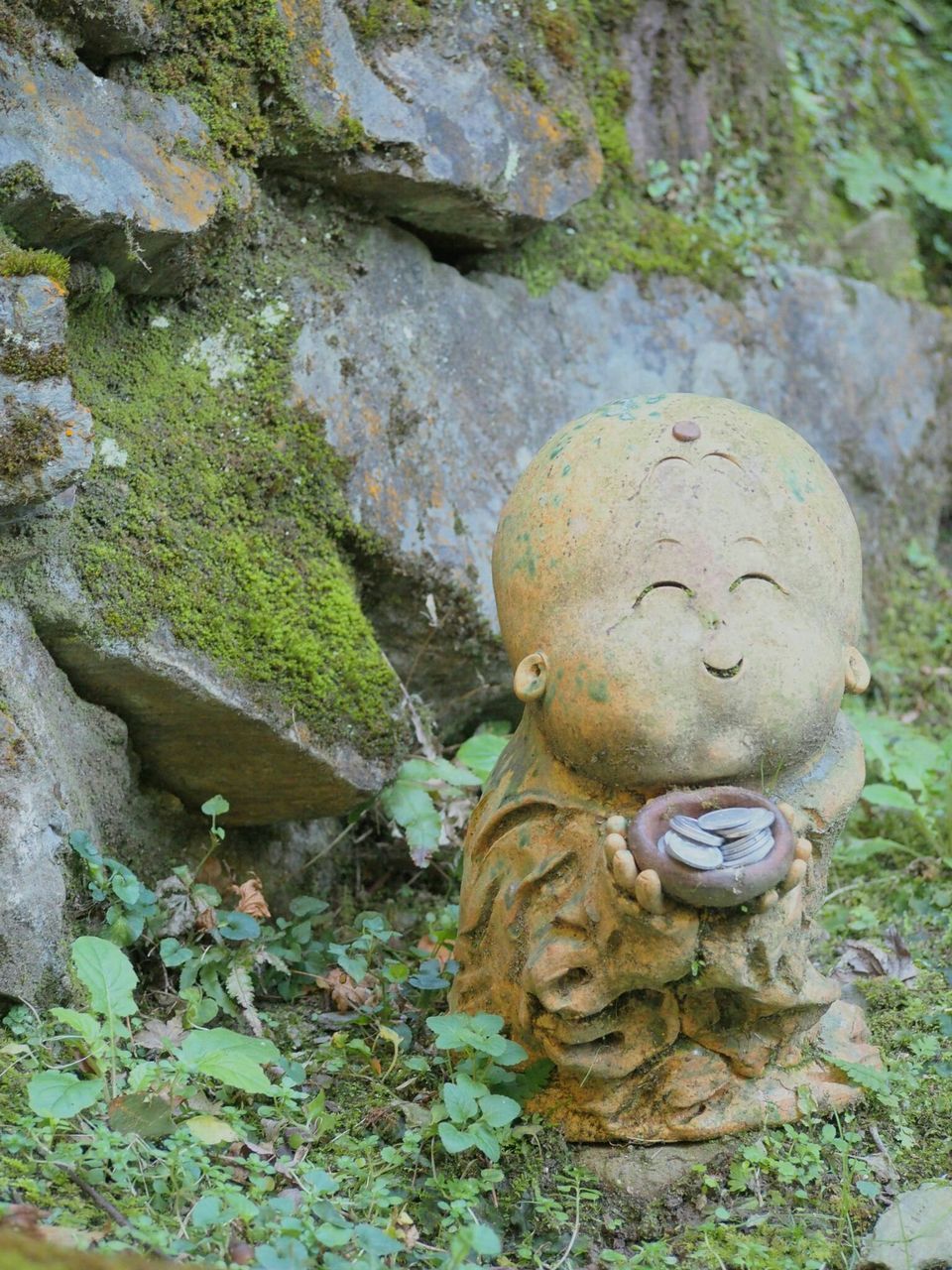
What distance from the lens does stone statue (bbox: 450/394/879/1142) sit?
3252 millimetres

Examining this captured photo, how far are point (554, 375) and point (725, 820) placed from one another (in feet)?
9.14

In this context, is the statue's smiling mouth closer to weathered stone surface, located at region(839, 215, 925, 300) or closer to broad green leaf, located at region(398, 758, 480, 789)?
broad green leaf, located at region(398, 758, 480, 789)

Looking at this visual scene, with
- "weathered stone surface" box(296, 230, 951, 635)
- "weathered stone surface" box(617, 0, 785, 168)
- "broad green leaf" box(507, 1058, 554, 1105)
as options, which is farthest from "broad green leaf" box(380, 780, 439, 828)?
"weathered stone surface" box(617, 0, 785, 168)

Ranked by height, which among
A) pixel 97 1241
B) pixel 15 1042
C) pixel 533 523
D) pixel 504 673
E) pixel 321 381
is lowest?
pixel 504 673

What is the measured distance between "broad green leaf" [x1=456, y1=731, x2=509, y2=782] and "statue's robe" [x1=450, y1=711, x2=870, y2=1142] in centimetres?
104

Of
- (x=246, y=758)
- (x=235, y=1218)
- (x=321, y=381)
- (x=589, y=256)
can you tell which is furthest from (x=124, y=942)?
(x=589, y=256)

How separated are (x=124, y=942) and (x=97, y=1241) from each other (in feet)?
3.82

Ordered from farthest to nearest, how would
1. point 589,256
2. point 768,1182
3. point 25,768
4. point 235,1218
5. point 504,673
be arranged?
1. point 589,256
2. point 504,673
3. point 25,768
4. point 768,1182
5. point 235,1218

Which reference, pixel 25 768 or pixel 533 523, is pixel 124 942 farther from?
pixel 533 523

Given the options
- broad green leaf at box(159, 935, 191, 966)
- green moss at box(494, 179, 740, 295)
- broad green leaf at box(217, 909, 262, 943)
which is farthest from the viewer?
green moss at box(494, 179, 740, 295)

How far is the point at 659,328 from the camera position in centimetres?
595

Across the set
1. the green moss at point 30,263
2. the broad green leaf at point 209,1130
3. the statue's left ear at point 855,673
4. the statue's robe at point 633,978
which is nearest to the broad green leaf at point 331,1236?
the broad green leaf at point 209,1130

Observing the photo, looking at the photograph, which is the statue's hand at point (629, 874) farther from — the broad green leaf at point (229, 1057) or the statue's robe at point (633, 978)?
the broad green leaf at point (229, 1057)

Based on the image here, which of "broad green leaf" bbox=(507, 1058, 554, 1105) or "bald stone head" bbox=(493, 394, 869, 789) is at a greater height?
"bald stone head" bbox=(493, 394, 869, 789)
